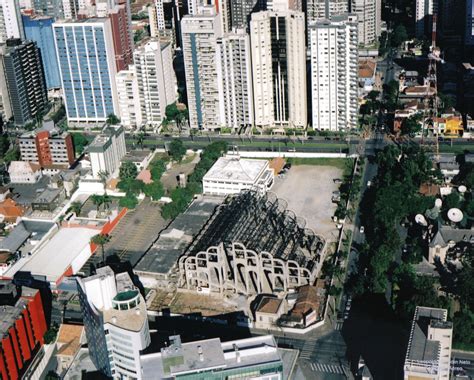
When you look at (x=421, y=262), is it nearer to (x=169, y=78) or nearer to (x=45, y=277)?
(x=45, y=277)

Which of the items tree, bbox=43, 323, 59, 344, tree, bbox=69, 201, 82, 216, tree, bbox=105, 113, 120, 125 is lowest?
tree, bbox=43, 323, 59, 344

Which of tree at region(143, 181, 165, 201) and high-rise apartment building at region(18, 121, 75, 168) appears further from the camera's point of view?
high-rise apartment building at region(18, 121, 75, 168)

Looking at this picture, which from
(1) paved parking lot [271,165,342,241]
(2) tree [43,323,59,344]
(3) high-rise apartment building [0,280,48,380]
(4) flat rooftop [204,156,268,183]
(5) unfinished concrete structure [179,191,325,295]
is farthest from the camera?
(4) flat rooftop [204,156,268,183]

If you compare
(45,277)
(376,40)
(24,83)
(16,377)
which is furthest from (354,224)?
(376,40)

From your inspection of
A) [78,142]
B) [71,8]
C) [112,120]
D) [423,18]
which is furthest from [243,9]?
[78,142]

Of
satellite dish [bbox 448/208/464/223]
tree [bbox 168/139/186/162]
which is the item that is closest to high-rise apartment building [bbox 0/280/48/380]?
tree [bbox 168/139/186/162]

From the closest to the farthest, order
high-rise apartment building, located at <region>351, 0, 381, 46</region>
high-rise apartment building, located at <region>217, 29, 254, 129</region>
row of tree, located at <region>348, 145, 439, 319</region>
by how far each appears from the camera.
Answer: row of tree, located at <region>348, 145, 439, 319</region>
high-rise apartment building, located at <region>217, 29, 254, 129</region>
high-rise apartment building, located at <region>351, 0, 381, 46</region>

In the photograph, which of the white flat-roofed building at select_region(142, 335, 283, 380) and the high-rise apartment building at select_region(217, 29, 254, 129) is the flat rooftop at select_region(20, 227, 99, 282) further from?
the high-rise apartment building at select_region(217, 29, 254, 129)
